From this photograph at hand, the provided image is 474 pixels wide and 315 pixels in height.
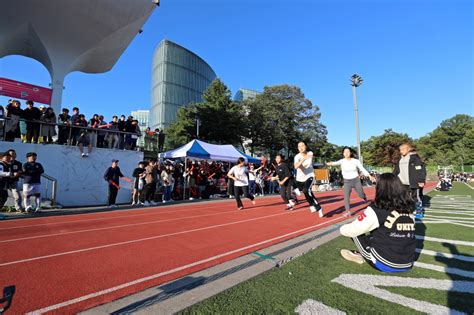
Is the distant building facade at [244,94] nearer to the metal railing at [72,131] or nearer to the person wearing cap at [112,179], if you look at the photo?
the metal railing at [72,131]

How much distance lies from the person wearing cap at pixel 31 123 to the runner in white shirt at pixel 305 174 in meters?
10.8

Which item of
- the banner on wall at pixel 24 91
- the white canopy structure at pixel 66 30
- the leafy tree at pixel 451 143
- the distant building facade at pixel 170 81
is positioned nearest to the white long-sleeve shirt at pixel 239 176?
the banner on wall at pixel 24 91

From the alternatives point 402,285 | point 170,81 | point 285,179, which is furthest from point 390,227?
point 170,81

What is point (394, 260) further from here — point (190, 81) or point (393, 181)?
point (190, 81)

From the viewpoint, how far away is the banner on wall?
14.0 meters

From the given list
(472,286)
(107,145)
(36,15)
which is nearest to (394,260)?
(472,286)

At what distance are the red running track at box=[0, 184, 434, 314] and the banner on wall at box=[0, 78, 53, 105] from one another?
1046cm

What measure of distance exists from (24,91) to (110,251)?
1530 cm

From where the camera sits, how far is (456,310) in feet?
7.49

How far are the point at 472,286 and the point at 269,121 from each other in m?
38.7

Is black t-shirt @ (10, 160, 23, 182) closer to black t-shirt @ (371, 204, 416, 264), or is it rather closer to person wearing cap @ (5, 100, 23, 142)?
person wearing cap @ (5, 100, 23, 142)

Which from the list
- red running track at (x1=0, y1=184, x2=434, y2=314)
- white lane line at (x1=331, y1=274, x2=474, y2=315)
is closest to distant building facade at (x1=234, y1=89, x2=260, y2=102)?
red running track at (x1=0, y1=184, x2=434, y2=314)

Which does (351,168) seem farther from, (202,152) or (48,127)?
(48,127)

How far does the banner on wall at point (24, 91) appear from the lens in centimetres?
1401
